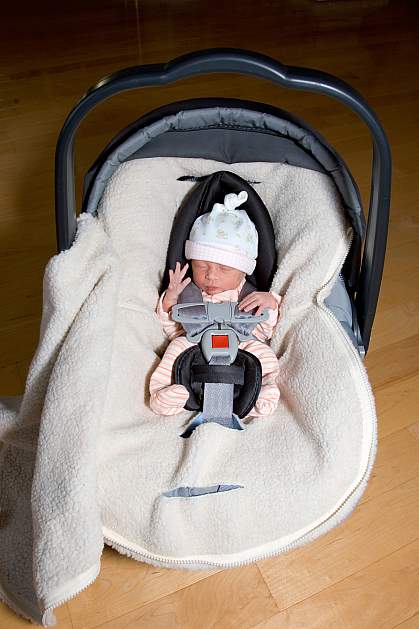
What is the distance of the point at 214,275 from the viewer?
120 centimetres

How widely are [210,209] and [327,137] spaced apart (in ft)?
3.44

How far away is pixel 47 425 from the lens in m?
0.94

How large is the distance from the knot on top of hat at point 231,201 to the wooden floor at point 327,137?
0.49 metres

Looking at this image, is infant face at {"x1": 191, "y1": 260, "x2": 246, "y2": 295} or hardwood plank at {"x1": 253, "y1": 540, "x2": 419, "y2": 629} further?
infant face at {"x1": 191, "y1": 260, "x2": 246, "y2": 295}

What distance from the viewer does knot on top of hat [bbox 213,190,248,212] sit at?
3.92ft

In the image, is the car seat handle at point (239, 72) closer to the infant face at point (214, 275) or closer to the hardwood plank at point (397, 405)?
the infant face at point (214, 275)

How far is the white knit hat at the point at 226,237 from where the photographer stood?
3.86ft

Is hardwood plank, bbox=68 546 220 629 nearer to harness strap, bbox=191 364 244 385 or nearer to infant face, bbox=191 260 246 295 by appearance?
harness strap, bbox=191 364 244 385

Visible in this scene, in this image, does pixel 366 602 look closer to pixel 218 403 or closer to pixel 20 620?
pixel 218 403

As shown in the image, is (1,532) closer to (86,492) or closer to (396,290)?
(86,492)

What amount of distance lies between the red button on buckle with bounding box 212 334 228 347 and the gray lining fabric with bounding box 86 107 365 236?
11.6 inches

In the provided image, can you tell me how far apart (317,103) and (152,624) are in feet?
6.01

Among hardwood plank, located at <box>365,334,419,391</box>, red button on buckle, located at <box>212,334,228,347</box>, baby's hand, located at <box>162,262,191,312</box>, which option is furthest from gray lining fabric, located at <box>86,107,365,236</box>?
hardwood plank, located at <box>365,334,419,391</box>

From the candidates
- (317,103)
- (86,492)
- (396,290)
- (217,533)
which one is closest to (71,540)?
(86,492)
